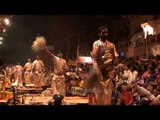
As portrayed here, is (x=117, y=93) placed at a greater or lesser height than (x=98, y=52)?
lesser

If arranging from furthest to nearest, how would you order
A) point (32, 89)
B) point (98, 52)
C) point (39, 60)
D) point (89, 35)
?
point (89, 35), point (39, 60), point (32, 89), point (98, 52)

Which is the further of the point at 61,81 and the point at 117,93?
the point at 61,81

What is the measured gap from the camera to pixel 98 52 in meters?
8.81

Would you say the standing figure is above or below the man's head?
below

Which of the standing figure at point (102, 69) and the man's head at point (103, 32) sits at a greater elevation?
the man's head at point (103, 32)

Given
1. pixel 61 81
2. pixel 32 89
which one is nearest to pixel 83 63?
pixel 32 89

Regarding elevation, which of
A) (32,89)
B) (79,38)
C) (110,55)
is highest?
(79,38)

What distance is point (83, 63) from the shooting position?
19531mm

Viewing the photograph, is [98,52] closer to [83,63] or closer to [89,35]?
[83,63]

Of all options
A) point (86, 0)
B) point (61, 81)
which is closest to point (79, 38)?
point (61, 81)

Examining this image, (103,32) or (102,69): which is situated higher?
(103,32)
